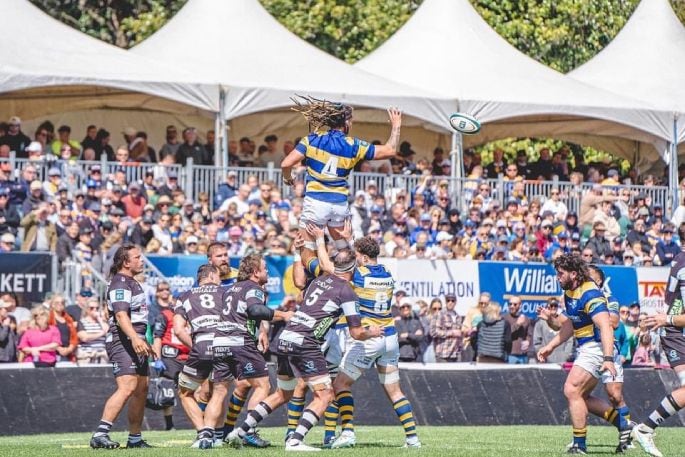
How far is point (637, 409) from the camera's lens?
75.7ft

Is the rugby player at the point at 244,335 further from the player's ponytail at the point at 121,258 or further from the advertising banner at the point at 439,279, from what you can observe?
the advertising banner at the point at 439,279

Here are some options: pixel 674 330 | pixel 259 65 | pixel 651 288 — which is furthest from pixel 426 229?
pixel 674 330

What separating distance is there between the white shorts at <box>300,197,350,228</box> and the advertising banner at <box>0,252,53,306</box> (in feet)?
26.5

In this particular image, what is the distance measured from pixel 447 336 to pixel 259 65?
25.1 ft

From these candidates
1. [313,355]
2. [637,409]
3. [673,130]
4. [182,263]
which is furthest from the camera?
[673,130]

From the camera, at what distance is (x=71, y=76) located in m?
27.9

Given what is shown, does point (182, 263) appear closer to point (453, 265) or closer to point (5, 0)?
point (453, 265)

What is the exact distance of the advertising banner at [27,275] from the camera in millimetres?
23406

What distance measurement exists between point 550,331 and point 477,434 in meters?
6.96

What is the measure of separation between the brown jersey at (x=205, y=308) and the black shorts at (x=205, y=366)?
15 centimetres

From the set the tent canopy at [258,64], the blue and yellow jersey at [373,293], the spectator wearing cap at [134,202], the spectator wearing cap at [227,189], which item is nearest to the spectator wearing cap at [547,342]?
the spectator wearing cap at [227,189]

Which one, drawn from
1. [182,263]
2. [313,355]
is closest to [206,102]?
[182,263]

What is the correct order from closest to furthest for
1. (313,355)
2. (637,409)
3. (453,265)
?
(313,355)
(637,409)
(453,265)

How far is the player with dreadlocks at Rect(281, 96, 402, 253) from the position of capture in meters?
16.4
